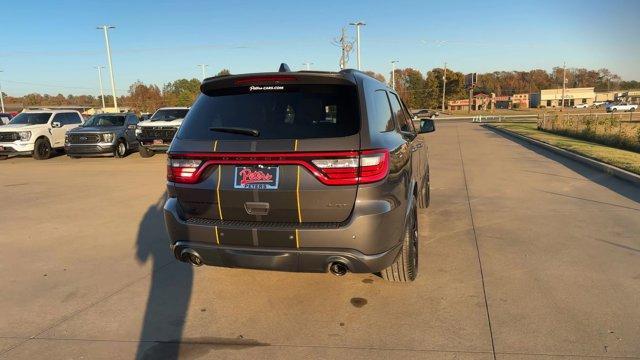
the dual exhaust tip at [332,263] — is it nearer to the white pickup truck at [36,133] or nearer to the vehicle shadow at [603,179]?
the vehicle shadow at [603,179]

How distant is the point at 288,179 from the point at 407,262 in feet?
4.72

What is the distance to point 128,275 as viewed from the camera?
4523 millimetres

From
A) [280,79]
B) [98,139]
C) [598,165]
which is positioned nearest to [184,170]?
[280,79]

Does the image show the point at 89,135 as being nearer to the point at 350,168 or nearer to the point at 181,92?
the point at 350,168

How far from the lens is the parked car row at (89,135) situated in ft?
49.1

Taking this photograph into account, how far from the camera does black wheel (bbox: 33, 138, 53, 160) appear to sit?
1566cm

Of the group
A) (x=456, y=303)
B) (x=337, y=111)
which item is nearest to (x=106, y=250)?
(x=337, y=111)

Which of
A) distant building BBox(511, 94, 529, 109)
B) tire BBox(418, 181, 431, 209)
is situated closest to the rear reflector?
tire BBox(418, 181, 431, 209)

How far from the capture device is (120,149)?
1605cm

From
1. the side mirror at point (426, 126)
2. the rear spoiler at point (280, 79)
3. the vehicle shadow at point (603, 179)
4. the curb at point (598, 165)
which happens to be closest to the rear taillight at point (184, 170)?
the rear spoiler at point (280, 79)

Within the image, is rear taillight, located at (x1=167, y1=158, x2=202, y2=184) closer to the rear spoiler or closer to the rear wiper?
the rear wiper

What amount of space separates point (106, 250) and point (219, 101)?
2.89 meters

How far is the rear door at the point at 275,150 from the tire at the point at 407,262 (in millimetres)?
946

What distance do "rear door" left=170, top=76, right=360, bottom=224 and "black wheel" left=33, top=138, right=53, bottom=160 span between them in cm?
1500
